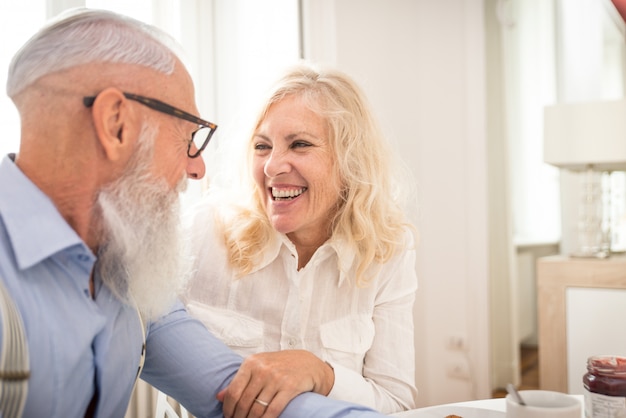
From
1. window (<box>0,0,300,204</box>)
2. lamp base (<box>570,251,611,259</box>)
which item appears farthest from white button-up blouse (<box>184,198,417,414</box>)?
lamp base (<box>570,251,611,259</box>)

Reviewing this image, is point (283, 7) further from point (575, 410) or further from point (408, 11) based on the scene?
point (575, 410)

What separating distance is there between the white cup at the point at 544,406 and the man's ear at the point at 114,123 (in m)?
0.69

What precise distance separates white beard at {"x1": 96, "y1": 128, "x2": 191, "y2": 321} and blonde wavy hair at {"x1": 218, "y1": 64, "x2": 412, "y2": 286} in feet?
1.93

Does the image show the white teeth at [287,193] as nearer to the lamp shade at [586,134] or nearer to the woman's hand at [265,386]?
Result: the woman's hand at [265,386]

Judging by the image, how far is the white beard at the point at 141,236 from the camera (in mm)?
960

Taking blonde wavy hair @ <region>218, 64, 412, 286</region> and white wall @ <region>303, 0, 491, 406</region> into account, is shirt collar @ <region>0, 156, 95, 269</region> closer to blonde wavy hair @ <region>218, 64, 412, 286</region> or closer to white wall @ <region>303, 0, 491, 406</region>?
blonde wavy hair @ <region>218, 64, 412, 286</region>

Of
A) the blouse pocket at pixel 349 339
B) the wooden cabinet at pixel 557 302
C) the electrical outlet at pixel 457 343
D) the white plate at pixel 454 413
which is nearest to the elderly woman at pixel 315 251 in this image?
the blouse pocket at pixel 349 339

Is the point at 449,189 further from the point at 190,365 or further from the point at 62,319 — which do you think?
the point at 62,319

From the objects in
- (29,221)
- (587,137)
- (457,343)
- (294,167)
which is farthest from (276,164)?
(457,343)

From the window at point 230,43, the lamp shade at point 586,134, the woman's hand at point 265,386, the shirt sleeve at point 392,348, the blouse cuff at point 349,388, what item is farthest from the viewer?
the lamp shade at point 586,134

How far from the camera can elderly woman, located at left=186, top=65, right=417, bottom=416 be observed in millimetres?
1622

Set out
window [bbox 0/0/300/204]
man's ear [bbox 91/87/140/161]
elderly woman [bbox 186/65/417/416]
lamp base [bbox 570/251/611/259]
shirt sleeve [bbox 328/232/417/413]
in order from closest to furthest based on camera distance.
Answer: man's ear [bbox 91/87/140/161], shirt sleeve [bbox 328/232/417/413], elderly woman [bbox 186/65/417/416], window [bbox 0/0/300/204], lamp base [bbox 570/251/611/259]

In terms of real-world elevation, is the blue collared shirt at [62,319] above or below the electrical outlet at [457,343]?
above

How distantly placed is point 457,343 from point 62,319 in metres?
3.10
